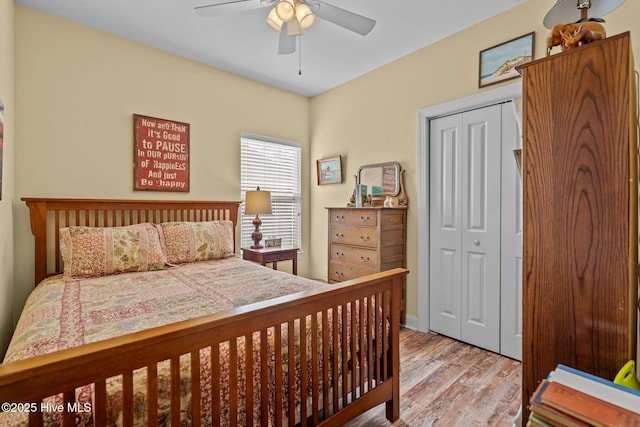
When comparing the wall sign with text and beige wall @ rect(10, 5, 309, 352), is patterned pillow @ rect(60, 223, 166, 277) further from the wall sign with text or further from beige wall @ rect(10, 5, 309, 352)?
the wall sign with text

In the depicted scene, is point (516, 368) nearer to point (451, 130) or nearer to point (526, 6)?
point (451, 130)

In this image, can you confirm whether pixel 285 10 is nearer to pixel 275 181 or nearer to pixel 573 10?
pixel 573 10

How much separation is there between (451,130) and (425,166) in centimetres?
38

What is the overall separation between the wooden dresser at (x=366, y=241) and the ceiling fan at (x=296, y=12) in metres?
1.47

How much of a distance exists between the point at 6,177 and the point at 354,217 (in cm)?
263

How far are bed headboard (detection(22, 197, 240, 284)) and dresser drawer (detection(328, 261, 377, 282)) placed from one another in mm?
1436

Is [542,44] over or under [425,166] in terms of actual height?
over

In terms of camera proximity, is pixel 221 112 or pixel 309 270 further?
pixel 309 270

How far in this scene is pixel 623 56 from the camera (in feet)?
2.96

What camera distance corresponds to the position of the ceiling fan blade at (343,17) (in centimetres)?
198

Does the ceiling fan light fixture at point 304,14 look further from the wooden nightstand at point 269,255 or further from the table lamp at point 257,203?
the wooden nightstand at point 269,255

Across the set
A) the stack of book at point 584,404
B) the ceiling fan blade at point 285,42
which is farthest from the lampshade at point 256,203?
the stack of book at point 584,404

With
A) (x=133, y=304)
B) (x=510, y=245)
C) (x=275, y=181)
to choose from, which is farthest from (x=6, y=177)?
(x=510, y=245)

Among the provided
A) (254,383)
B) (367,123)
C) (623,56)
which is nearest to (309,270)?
(367,123)
